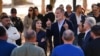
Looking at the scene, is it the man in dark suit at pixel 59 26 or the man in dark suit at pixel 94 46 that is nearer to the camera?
the man in dark suit at pixel 94 46

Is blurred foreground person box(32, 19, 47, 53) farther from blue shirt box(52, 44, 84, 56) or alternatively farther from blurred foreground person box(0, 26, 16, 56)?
blue shirt box(52, 44, 84, 56)

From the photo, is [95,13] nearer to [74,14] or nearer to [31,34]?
[74,14]

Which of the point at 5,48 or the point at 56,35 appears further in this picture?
the point at 56,35

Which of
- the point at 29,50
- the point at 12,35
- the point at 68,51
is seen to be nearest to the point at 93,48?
the point at 68,51

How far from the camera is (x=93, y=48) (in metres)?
6.92

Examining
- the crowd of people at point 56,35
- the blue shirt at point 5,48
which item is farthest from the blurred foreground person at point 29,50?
the blue shirt at point 5,48

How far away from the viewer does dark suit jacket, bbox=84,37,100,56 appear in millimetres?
6922

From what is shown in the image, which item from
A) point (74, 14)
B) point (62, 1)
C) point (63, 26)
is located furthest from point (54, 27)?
point (62, 1)

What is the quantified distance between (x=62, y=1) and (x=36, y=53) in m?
30.6

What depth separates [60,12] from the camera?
9.02 metres

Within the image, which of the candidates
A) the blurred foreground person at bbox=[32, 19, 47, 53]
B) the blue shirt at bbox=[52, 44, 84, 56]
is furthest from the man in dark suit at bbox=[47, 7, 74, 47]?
the blue shirt at bbox=[52, 44, 84, 56]

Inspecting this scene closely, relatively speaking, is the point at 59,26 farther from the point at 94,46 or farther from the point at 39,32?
the point at 94,46

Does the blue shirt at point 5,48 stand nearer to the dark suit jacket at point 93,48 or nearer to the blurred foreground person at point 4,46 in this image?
the blurred foreground person at point 4,46

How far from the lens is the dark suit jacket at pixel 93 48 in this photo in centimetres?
692
